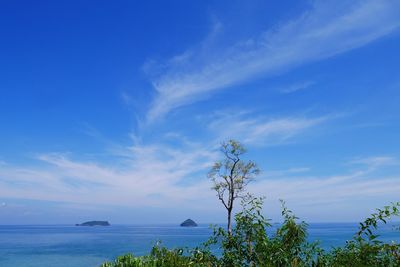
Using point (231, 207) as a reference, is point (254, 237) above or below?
below

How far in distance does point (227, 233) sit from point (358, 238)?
2.92 meters

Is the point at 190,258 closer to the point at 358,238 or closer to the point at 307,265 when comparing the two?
the point at 307,265

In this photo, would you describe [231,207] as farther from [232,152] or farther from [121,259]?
[121,259]

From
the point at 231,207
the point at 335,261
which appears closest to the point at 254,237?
the point at 335,261

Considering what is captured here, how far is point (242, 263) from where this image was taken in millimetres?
7992

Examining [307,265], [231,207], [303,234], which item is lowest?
[307,265]

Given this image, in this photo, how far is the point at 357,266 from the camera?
607 cm

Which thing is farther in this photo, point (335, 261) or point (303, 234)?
point (303, 234)

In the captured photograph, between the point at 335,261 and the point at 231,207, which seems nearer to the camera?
the point at 335,261

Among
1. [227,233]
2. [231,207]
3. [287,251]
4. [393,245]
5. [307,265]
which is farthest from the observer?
[231,207]

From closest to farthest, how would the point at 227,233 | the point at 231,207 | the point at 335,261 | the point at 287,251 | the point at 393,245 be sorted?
the point at 393,245 → the point at 335,261 → the point at 287,251 → the point at 227,233 → the point at 231,207

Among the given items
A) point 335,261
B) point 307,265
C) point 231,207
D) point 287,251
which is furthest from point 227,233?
point 231,207

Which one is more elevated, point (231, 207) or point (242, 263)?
point (231, 207)

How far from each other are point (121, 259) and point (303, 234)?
3618 mm
